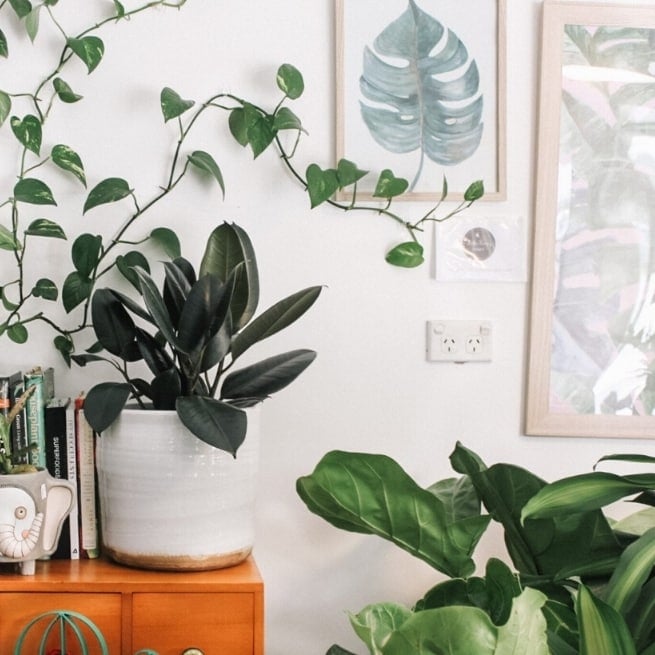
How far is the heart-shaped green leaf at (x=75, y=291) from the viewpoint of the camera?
193 centimetres

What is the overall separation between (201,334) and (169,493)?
273 mm

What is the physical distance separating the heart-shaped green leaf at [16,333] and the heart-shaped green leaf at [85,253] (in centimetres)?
16

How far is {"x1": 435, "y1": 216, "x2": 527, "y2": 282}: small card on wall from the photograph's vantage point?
6.79 feet

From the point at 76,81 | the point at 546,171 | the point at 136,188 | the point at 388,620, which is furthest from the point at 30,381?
the point at 546,171

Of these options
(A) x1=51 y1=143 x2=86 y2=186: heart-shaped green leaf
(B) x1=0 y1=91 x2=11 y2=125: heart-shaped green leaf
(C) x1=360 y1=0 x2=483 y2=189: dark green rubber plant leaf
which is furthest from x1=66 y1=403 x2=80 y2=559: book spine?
(C) x1=360 y1=0 x2=483 y2=189: dark green rubber plant leaf

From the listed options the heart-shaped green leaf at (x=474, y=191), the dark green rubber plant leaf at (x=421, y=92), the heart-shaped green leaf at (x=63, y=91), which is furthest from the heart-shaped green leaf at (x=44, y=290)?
the heart-shaped green leaf at (x=474, y=191)

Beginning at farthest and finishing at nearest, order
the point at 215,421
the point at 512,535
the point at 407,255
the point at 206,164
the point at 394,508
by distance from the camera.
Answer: the point at 407,255
the point at 206,164
the point at 512,535
the point at 394,508
the point at 215,421

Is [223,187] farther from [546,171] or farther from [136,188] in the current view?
[546,171]

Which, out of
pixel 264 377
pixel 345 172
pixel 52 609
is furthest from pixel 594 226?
pixel 52 609

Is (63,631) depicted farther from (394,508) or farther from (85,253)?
(85,253)

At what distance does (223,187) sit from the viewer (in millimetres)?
1956

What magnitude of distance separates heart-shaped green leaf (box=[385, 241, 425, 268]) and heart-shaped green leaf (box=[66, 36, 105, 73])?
688mm

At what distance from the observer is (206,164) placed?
194 cm

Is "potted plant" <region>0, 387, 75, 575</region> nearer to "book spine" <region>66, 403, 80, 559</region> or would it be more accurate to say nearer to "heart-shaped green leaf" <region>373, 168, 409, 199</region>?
"book spine" <region>66, 403, 80, 559</region>
